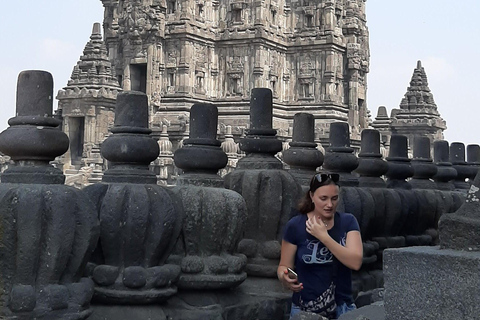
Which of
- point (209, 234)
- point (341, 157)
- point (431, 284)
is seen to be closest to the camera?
point (431, 284)

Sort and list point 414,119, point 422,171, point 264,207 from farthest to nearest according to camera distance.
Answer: point 414,119, point 422,171, point 264,207

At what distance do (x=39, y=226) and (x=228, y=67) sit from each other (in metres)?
31.6

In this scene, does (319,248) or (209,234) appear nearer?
(319,248)

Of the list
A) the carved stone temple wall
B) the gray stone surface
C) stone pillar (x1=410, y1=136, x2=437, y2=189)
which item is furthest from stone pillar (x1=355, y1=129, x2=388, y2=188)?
the carved stone temple wall

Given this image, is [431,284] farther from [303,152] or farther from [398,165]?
[398,165]

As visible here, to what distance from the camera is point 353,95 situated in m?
37.0

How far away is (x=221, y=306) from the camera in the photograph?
5031mm

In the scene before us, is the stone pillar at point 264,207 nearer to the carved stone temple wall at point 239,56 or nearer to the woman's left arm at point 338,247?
the woman's left arm at point 338,247

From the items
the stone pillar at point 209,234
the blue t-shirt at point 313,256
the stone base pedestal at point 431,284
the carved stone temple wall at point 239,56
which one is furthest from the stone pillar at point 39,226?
the carved stone temple wall at point 239,56

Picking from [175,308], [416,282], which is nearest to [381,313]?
[416,282]

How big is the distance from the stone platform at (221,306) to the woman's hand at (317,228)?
3.51 feet

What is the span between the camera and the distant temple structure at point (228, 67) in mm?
32781

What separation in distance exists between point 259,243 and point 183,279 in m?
1.01

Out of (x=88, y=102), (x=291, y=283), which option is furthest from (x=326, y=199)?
(x=88, y=102)
